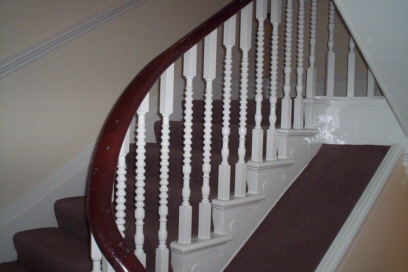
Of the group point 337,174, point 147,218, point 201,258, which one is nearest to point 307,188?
point 337,174

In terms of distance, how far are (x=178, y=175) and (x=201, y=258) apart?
2.22 feet

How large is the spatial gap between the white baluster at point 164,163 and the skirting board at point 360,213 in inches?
Answer: 26.1

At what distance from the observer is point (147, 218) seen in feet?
6.50

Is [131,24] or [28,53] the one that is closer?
[28,53]

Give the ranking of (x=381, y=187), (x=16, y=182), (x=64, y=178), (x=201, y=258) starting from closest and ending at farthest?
(x=201, y=258) → (x=381, y=187) → (x=16, y=182) → (x=64, y=178)

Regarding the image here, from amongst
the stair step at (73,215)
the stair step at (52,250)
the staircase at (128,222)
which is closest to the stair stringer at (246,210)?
the staircase at (128,222)

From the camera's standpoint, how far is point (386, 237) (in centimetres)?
204

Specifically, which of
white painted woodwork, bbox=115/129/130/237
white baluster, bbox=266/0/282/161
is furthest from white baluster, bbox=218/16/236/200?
white painted woodwork, bbox=115/129/130/237

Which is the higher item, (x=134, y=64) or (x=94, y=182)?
(x=134, y=64)

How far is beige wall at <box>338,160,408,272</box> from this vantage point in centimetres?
180

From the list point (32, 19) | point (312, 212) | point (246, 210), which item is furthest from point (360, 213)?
point (32, 19)

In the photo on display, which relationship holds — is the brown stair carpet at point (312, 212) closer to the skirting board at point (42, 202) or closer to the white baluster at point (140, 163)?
the white baluster at point (140, 163)

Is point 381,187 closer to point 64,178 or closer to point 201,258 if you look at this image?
point 201,258

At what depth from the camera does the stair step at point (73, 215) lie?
212 cm
